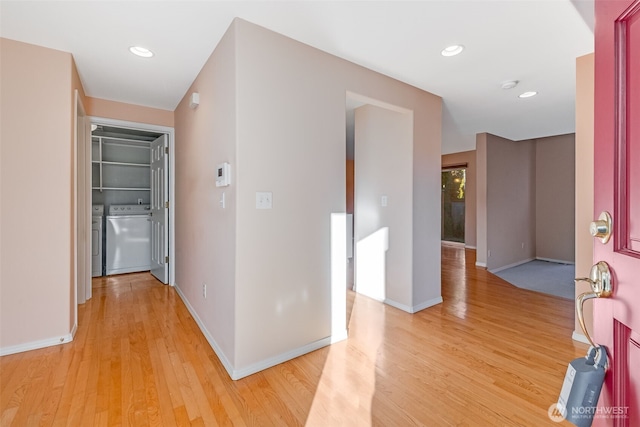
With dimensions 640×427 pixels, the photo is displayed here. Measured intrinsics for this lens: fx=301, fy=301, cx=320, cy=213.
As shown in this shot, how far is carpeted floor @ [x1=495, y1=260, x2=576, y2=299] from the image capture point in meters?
4.01

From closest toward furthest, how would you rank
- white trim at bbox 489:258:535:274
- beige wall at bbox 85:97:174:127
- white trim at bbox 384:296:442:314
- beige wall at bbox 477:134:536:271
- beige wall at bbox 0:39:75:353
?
beige wall at bbox 0:39:75:353, white trim at bbox 384:296:442:314, beige wall at bbox 85:97:174:127, white trim at bbox 489:258:535:274, beige wall at bbox 477:134:536:271

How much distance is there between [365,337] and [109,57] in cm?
312

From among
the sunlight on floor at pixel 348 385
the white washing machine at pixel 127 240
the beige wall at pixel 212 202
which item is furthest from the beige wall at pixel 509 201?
the white washing machine at pixel 127 240

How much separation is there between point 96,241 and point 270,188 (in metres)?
3.62

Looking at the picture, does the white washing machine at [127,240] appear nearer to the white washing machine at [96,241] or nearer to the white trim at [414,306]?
the white washing machine at [96,241]

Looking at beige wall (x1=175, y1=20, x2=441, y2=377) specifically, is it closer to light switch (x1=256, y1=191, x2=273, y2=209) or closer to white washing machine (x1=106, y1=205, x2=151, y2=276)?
light switch (x1=256, y1=191, x2=273, y2=209)

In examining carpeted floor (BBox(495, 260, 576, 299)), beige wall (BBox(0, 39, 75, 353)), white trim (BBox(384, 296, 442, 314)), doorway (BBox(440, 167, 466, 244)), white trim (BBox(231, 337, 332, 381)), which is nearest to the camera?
white trim (BBox(231, 337, 332, 381))

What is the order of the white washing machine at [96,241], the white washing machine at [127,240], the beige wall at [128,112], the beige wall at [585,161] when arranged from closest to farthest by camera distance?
the beige wall at [585,161]
the beige wall at [128,112]
the white washing machine at [96,241]
the white washing machine at [127,240]

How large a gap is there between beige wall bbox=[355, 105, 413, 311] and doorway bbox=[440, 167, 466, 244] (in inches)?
179

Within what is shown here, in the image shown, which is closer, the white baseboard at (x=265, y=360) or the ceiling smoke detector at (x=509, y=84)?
the white baseboard at (x=265, y=360)

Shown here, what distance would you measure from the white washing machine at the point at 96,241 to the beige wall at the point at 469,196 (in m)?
7.15

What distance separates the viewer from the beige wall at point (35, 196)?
7.27 feet

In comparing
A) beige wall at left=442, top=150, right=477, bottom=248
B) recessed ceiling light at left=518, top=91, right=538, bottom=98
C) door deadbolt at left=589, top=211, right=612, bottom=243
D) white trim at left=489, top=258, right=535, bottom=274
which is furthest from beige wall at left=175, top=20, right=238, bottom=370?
beige wall at left=442, top=150, right=477, bottom=248

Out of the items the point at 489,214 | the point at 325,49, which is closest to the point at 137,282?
the point at 325,49
